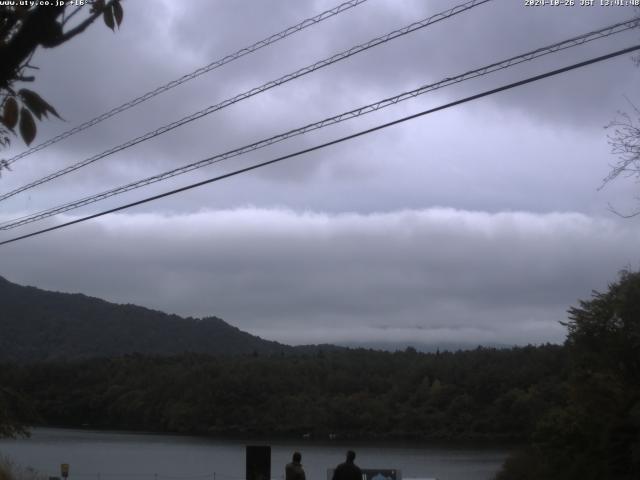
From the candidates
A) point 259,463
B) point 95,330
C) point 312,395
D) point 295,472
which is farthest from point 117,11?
point 95,330

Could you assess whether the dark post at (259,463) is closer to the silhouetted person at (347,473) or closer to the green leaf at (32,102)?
the silhouetted person at (347,473)

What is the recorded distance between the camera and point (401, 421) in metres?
69.3

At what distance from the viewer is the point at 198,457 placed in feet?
167

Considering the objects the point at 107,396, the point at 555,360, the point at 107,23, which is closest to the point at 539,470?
the point at 107,23

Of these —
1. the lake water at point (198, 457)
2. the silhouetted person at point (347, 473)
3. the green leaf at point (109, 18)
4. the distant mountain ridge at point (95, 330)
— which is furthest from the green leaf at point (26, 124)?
the distant mountain ridge at point (95, 330)

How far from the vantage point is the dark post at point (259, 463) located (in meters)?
15.7

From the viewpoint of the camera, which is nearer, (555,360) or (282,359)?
(555,360)

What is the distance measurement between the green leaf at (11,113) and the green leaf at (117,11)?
0.80 m

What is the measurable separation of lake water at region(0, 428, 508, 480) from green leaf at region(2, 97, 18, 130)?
33.3 metres

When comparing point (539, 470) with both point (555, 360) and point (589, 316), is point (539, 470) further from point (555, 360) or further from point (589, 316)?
point (555, 360)

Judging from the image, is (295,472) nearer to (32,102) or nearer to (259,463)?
(259,463)

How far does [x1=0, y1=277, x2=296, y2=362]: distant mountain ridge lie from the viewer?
10306cm

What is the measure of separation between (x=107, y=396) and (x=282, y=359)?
2101 cm

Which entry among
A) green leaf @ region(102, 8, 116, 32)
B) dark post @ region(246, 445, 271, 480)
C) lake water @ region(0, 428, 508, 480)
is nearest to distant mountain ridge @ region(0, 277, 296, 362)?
lake water @ region(0, 428, 508, 480)
